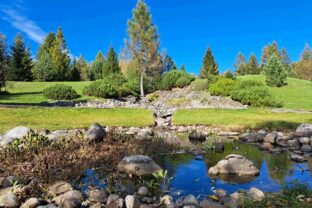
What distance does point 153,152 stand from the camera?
571 inches

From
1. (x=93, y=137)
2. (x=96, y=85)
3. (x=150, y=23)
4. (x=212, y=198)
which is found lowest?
(x=212, y=198)

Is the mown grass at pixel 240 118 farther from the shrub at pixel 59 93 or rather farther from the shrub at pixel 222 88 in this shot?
the shrub at pixel 59 93

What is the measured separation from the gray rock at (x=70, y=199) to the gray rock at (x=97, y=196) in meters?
0.33

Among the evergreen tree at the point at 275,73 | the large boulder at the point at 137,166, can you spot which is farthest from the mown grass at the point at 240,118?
the evergreen tree at the point at 275,73

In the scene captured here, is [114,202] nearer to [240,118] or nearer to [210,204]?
[210,204]

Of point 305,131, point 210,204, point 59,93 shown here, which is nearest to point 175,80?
point 59,93

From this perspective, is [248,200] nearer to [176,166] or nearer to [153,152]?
[176,166]

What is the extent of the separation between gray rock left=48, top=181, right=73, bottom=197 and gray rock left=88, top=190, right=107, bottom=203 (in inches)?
26.2

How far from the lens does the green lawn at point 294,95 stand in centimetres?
3929

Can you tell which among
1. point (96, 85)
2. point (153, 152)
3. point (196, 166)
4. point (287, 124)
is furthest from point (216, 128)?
point (96, 85)

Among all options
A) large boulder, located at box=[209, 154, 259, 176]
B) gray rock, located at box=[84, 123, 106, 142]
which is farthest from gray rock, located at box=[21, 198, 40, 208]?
gray rock, located at box=[84, 123, 106, 142]

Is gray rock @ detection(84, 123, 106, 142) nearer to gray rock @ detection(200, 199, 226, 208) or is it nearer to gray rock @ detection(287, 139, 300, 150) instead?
gray rock @ detection(200, 199, 226, 208)

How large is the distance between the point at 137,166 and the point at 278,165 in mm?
5544

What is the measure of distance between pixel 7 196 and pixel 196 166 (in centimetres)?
684
